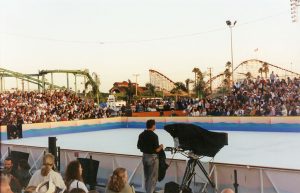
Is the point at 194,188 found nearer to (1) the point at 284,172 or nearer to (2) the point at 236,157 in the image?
(1) the point at 284,172

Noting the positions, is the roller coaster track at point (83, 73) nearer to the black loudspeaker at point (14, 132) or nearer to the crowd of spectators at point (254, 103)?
the crowd of spectators at point (254, 103)

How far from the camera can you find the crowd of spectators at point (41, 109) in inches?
830

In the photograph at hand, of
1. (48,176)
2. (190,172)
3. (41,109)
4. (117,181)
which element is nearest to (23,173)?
(48,176)

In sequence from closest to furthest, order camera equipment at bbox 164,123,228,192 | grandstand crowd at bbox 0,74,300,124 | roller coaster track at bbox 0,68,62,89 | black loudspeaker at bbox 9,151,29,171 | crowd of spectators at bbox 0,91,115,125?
camera equipment at bbox 164,123,228,192, black loudspeaker at bbox 9,151,29,171, grandstand crowd at bbox 0,74,300,124, crowd of spectators at bbox 0,91,115,125, roller coaster track at bbox 0,68,62,89

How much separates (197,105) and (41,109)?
9.10 metres

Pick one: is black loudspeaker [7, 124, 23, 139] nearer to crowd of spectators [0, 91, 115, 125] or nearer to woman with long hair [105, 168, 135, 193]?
crowd of spectators [0, 91, 115, 125]

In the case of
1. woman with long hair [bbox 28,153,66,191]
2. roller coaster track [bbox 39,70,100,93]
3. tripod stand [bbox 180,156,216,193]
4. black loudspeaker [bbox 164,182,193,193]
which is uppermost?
roller coaster track [bbox 39,70,100,93]

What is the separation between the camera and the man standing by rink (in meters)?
5.91

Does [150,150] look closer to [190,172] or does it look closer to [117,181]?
[190,172]

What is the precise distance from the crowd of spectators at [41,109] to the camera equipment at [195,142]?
14611mm

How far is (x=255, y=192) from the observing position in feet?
18.4

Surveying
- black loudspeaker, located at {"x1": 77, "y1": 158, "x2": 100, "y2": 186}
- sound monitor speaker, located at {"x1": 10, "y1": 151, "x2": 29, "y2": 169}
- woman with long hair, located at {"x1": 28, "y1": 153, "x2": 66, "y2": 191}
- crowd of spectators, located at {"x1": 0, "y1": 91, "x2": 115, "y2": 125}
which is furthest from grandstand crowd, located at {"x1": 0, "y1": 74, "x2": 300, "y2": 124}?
woman with long hair, located at {"x1": 28, "y1": 153, "x2": 66, "y2": 191}

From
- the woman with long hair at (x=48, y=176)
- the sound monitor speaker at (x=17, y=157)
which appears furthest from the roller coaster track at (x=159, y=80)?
the woman with long hair at (x=48, y=176)

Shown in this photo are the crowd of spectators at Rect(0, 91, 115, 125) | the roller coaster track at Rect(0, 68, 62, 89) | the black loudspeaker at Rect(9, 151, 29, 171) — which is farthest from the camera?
the roller coaster track at Rect(0, 68, 62, 89)
